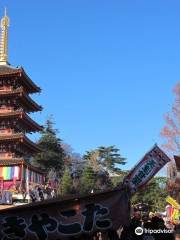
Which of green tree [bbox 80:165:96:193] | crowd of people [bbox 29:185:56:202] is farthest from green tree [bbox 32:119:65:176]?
crowd of people [bbox 29:185:56:202]

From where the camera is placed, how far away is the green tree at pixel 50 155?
219ft

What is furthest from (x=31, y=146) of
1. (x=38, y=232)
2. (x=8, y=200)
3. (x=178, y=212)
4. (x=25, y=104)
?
(x=38, y=232)

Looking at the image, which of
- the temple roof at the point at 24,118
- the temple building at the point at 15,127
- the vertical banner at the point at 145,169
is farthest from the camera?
the temple roof at the point at 24,118

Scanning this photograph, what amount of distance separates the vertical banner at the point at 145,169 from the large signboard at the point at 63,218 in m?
0.34

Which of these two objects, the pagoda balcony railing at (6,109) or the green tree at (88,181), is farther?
the green tree at (88,181)

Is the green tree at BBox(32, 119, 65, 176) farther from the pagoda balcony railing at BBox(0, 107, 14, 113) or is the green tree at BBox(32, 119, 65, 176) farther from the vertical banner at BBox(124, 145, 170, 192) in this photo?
the vertical banner at BBox(124, 145, 170, 192)

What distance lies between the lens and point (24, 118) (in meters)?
45.2

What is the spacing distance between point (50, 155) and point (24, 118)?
22.4m

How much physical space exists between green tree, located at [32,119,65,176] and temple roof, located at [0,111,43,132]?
17734 millimetres

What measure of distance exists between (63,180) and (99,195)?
174ft

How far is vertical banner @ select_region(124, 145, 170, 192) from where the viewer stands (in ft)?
25.2

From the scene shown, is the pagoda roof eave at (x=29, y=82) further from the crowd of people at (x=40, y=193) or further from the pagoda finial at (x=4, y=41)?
the crowd of people at (x=40, y=193)

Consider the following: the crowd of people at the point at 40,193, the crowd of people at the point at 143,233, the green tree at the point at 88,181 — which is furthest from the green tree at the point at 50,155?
the crowd of people at the point at 143,233

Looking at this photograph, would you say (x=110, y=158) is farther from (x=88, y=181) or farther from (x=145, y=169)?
(x=145, y=169)
